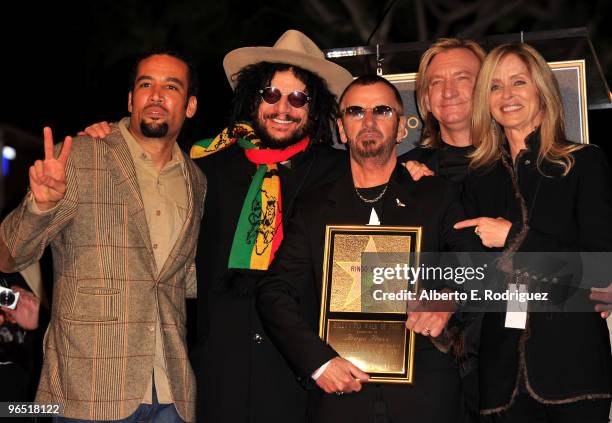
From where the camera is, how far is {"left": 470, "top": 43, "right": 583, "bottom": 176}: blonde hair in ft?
15.0

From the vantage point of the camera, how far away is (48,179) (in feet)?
14.9

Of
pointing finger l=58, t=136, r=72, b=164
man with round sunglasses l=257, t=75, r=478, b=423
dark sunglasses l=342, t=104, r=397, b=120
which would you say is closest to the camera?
man with round sunglasses l=257, t=75, r=478, b=423

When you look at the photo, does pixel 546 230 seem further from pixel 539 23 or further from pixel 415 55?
pixel 539 23

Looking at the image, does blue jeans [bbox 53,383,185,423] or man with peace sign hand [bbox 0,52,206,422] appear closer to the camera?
man with peace sign hand [bbox 0,52,206,422]

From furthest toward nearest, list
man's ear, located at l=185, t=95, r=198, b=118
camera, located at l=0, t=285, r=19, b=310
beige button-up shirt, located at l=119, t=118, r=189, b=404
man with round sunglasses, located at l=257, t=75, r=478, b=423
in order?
1. camera, located at l=0, t=285, r=19, b=310
2. man's ear, located at l=185, t=95, r=198, b=118
3. beige button-up shirt, located at l=119, t=118, r=189, b=404
4. man with round sunglasses, located at l=257, t=75, r=478, b=423

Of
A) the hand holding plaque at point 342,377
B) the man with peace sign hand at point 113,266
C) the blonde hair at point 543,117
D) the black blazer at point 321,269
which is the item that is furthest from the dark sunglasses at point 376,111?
the hand holding plaque at point 342,377

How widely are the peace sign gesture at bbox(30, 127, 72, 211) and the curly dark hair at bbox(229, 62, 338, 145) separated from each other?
1.61m

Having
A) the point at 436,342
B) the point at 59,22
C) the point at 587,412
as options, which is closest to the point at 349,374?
the point at 436,342

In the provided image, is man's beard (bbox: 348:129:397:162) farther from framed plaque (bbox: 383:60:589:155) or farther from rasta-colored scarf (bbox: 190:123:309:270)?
framed plaque (bbox: 383:60:589:155)

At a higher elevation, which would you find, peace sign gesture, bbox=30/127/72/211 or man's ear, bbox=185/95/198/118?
man's ear, bbox=185/95/198/118

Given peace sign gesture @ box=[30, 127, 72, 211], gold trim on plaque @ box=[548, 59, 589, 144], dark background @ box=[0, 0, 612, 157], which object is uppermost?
dark background @ box=[0, 0, 612, 157]

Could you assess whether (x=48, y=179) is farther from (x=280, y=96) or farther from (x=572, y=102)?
(x=572, y=102)

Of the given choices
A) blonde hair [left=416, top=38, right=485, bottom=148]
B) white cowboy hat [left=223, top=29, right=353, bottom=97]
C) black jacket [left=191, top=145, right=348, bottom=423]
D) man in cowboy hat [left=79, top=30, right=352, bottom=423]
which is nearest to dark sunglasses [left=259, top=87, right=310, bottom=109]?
man in cowboy hat [left=79, top=30, right=352, bottom=423]

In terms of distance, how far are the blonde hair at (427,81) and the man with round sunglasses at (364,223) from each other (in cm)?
90
